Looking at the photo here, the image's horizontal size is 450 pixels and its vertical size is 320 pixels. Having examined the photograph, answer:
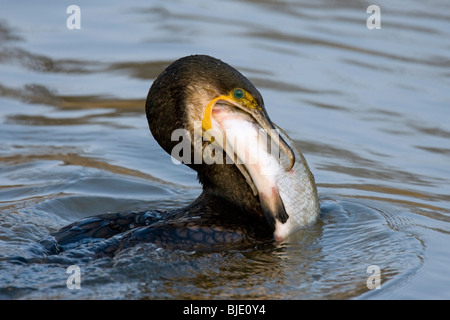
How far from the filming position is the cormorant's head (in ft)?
17.8

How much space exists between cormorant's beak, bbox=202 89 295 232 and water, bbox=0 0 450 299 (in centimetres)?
27

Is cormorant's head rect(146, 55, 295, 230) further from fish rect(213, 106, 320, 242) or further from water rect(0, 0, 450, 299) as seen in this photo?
water rect(0, 0, 450, 299)

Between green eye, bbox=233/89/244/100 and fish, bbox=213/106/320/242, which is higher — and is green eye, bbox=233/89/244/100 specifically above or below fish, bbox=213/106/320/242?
above

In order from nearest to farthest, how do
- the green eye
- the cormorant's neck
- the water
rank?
1. the water
2. the green eye
3. the cormorant's neck

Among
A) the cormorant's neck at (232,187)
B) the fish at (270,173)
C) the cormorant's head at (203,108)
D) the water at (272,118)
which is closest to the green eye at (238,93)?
the cormorant's head at (203,108)

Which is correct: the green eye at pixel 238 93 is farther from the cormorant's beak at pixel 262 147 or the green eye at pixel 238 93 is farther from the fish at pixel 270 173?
the fish at pixel 270 173

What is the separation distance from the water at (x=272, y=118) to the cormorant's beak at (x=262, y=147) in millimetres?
266

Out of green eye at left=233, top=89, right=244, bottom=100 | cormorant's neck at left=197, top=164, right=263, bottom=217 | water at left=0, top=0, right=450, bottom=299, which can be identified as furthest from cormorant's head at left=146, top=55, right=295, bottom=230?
water at left=0, top=0, right=450, bottom=299

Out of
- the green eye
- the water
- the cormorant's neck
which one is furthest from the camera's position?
the cormorant's neck

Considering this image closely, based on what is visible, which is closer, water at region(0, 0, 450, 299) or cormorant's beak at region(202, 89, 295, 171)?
water at region(0, 0, 450, 299)

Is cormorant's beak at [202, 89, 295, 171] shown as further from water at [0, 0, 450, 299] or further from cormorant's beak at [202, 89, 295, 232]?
water at [0, 0, 450, 299]

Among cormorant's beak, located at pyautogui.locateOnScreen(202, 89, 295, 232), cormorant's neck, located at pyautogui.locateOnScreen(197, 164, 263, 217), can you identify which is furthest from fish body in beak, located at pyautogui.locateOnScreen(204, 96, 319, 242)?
cormorant's neck, located at pyautogui.locateOnScreen(197, 164, 263, 217)

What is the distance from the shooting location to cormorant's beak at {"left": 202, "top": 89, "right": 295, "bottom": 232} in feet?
17.9
